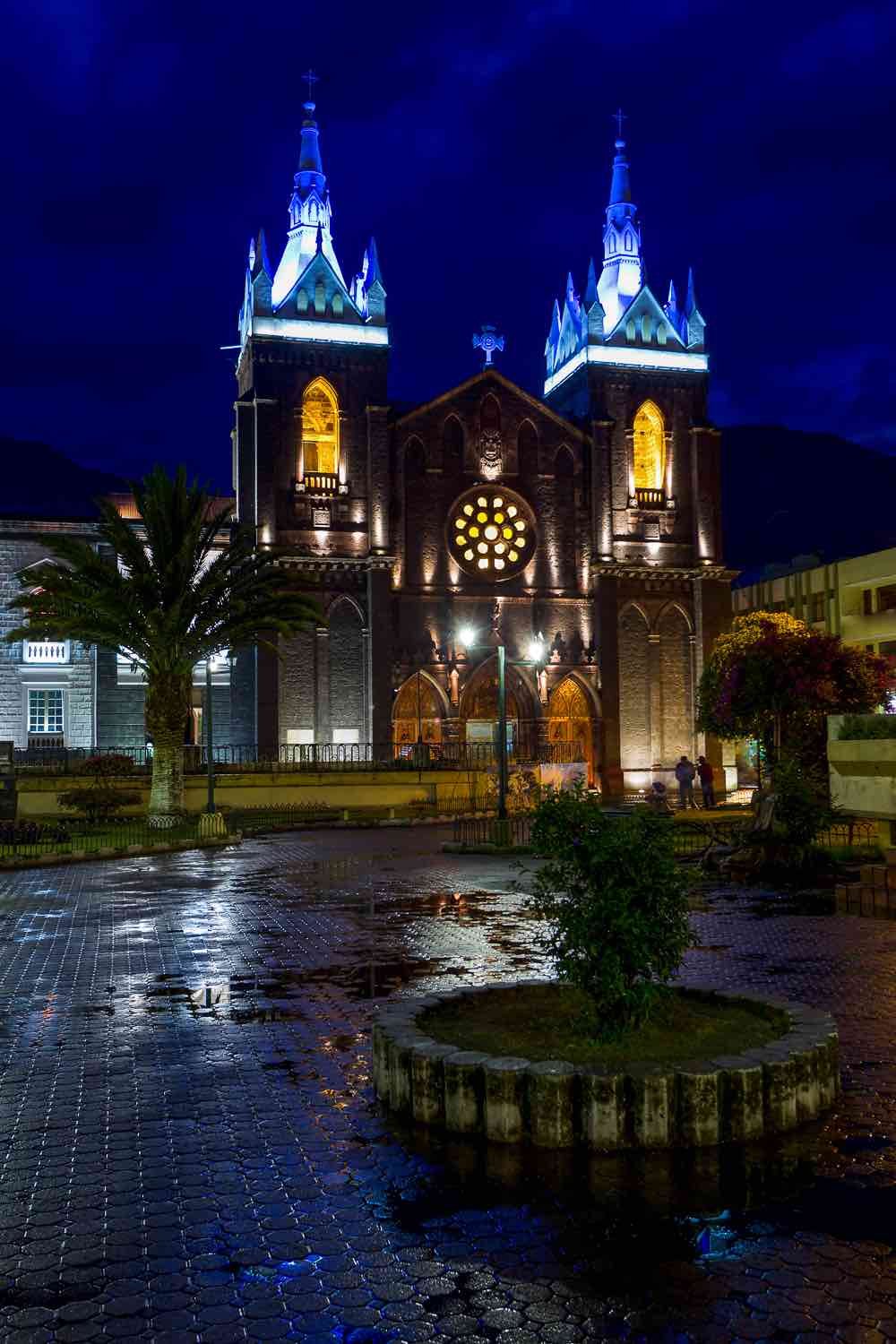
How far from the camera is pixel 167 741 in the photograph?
31594mm

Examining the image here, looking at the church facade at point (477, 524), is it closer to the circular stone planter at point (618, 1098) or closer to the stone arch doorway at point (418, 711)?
the stone arch doorway at point (418, 711)

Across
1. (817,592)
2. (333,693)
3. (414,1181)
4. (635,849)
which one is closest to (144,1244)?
(414,1181)

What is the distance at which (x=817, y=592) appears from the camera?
5400 cm

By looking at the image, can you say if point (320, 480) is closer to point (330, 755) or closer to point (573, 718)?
point (330, 755)

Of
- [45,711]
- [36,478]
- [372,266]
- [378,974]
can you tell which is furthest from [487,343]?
[36,478]

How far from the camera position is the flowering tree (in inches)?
1179

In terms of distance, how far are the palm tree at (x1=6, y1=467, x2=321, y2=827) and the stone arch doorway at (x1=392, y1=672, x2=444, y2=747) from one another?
44.0 ft

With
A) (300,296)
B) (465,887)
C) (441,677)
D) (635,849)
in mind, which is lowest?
(465,887)

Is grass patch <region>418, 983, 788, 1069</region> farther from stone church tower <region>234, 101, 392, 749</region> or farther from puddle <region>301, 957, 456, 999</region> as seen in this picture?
stone church tower <region>234, 101, 392, 749</region>

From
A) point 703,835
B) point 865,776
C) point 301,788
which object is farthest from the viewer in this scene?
point 301,788

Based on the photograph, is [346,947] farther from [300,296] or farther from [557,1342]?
[300,296]

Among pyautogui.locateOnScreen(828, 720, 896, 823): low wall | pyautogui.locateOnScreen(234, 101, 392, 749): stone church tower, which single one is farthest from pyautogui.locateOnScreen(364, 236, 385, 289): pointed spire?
pyautogui.locateOnScreen(828, 720, 896, 823): low wall

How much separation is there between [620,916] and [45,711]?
4012 cm

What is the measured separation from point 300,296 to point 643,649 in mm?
18734
